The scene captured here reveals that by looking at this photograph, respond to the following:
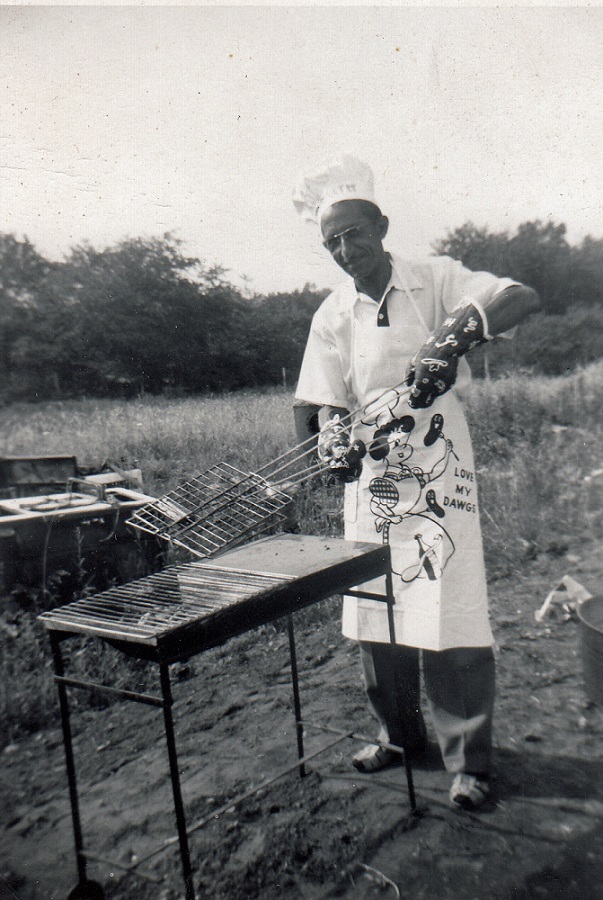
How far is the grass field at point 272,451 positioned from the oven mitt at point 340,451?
259cm

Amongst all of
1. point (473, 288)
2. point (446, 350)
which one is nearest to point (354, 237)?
point (473, 288)

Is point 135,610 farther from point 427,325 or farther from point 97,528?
point 97,528

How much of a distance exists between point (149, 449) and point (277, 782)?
3996 mm

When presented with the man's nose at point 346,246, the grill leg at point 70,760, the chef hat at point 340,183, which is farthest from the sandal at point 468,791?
the chef hat at point 340,183

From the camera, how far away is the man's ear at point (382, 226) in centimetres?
240

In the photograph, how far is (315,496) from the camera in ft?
17.9

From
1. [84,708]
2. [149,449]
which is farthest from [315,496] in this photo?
[84,708]

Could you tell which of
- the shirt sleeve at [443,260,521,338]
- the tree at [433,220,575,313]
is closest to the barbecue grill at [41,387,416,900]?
the shirt sleeve at [443,260,521,338]

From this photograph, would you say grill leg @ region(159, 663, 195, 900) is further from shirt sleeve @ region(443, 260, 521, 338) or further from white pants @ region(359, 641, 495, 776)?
shirt sleeve @ region(443, 260, 521, 338)

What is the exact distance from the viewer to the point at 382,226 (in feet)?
7.93

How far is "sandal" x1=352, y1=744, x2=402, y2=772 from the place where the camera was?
255cm

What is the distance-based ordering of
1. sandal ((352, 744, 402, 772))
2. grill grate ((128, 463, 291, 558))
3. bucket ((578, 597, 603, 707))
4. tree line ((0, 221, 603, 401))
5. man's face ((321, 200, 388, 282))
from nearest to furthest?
1. grill grate ((128, 463, 291, 558))
2. man's face ((321, 200, 388, 282))
3. sandal ((352, 744, 402, 772))
4. bucket ((578, 597, 603, 707))
5. tree line ((0, 221, 603, 401))

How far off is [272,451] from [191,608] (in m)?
4.55

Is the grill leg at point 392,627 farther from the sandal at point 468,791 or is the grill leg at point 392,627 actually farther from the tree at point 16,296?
the tree at point 16,296
